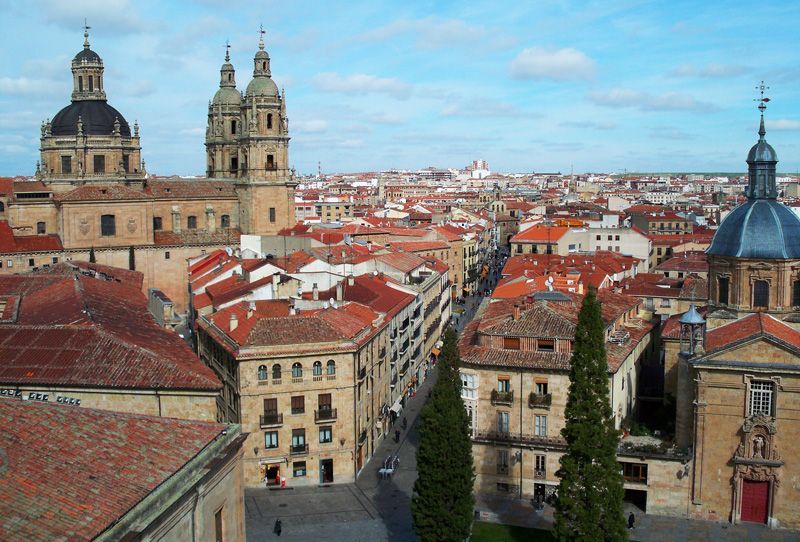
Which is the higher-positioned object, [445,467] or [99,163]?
[99,163]

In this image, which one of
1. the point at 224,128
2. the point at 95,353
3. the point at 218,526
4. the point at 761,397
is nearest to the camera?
the point at 218,526

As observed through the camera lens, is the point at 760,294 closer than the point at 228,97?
Yes

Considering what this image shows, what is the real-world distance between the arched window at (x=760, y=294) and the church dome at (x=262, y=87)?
57.7 metres

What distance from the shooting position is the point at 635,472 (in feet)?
123

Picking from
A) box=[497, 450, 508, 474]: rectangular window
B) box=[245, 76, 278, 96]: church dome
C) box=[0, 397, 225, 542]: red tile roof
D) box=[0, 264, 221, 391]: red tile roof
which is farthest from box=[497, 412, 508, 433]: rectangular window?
box=[245, 76, 278, 96]: church dome

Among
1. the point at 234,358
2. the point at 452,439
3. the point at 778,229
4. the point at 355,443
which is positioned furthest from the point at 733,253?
the point at 234,358

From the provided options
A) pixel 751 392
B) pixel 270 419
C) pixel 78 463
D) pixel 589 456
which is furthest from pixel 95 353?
pixel 751 392

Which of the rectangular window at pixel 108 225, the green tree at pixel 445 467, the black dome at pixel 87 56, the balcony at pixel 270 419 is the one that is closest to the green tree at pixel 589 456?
the green tree at pixel 445 467

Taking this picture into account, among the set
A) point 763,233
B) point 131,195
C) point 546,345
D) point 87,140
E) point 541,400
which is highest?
point 87,140

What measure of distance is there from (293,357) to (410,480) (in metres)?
7.90

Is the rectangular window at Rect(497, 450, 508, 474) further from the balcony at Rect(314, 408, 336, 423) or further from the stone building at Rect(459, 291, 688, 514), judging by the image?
the balcony at Rect(314, 408, 336, 423)

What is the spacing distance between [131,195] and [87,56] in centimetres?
1885

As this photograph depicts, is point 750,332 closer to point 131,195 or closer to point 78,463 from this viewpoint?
point 78,463

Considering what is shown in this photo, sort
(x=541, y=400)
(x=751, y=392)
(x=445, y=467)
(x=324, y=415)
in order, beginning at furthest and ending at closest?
(x=324, y=415), (x=541, y=400), (x=751, y=392), (x=445, y=467)
